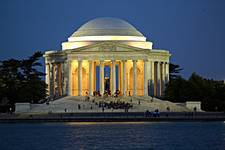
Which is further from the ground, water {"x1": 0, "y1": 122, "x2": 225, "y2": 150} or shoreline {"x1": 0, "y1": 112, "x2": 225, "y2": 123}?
shoreline {"x1": 0, "y1": 112, "x2": 225, "y2": 123}

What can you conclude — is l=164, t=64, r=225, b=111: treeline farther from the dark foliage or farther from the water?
the water

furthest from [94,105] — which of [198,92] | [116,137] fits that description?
[116,137]

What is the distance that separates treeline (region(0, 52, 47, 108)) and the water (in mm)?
52394

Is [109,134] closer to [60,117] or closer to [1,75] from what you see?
[60,117]

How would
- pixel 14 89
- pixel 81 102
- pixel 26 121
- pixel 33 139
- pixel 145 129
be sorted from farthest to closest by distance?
pixel 14 89 → pixel 81 102 → pixel 26 121 → pixel 145 129 → pixel 33 139

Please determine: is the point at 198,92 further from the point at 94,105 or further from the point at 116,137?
the point at 116,137

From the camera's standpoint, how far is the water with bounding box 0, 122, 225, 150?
93.1 metres

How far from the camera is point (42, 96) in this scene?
188 meters

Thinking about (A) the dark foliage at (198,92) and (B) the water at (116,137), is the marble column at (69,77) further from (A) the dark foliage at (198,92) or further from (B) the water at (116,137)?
(B) the water at (116,137)

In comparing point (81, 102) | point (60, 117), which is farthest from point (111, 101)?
point (60, 117)

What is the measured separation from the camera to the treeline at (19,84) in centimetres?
18388

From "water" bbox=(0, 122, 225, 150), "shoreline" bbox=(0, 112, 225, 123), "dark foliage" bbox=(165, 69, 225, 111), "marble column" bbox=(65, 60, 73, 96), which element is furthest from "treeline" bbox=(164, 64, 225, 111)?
"water" bbox=(0, 122, 225, 150)

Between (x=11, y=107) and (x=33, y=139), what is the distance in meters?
71.6

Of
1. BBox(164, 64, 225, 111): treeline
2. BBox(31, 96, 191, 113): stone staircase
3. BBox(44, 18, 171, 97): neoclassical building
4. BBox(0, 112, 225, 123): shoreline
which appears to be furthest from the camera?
BBox(44, 18, 171, 97): neoclassical building
